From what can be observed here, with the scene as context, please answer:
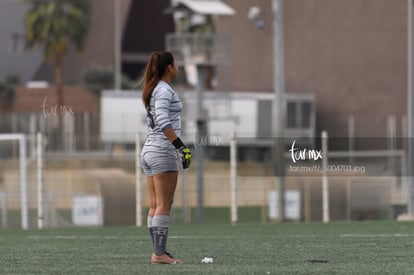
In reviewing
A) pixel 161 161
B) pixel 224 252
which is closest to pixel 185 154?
pixel 161 161

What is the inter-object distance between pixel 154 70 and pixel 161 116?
502mm

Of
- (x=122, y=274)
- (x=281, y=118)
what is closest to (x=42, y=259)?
(x=122, y=274)

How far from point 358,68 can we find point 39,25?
22.7m

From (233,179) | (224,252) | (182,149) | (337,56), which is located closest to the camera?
(182,149)

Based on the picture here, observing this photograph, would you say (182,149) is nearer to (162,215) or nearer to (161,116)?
(161,116)

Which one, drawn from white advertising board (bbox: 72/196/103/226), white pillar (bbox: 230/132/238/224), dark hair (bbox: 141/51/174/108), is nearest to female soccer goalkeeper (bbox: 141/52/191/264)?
dark hair (bbox: 141/51/174/108)

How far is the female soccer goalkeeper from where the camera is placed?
11672mm

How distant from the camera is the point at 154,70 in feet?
38.6

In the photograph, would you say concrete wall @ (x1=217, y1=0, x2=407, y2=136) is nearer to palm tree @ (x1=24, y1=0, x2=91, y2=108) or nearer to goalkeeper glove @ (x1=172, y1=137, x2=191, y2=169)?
palm tree @ (x1=24, y1=0, x2=91, y2=108)

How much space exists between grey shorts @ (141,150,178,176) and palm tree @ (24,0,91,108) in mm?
62550

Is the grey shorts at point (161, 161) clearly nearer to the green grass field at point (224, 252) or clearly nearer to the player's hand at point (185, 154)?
the player's hand at point (185, 154)

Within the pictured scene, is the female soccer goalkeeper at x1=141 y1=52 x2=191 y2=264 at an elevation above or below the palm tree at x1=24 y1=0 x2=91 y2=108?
below

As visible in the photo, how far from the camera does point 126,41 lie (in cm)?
8981

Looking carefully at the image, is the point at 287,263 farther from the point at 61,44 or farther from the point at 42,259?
the point at 61,44
